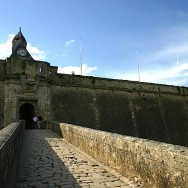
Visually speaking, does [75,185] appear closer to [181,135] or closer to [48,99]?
[48,99]

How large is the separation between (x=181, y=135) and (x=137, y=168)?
22425mm

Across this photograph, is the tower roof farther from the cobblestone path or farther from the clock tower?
the cobblestone path

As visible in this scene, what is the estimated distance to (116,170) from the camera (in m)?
5.05

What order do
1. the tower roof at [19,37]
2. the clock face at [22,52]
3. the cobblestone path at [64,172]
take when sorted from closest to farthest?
the cobblestone path at [64,172], the clock face at [22,52], the tower roof at [19,37]

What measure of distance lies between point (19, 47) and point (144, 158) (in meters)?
41.6

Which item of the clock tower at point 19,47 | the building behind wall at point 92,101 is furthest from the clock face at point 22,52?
the building behind wall at point 92,101

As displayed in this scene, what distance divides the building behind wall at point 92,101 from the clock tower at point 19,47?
20838 mm

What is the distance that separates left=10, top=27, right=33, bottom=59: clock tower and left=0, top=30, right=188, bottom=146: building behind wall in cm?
2084

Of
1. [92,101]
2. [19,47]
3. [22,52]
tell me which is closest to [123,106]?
[92,101]

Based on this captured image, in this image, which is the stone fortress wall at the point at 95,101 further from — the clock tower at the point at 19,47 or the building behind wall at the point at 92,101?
the clock tower at the point at 19,47

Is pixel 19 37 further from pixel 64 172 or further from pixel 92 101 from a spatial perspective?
pixel 64 172

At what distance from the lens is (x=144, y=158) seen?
12.6 feet

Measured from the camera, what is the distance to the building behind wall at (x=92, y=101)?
57.8ft

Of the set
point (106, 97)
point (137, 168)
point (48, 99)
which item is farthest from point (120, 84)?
point (137, 168)
